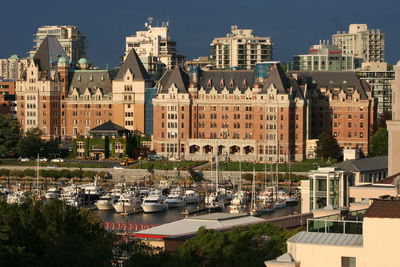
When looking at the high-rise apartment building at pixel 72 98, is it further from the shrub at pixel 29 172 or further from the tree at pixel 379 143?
the tree at pixel 379 143

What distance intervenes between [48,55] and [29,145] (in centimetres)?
1546

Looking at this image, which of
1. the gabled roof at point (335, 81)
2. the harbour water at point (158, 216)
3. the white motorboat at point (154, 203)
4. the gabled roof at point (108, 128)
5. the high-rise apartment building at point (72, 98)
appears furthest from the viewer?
the high-rise apartment building at point (72, 98)

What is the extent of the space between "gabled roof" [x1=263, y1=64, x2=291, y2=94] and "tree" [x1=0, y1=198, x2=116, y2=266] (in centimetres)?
7022

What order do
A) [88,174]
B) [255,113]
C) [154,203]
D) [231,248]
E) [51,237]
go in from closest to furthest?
1. [231,248]
2. [51,237]
3. [154,203]
4. [88,174]
5. [255,113]

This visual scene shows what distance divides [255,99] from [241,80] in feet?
9.74

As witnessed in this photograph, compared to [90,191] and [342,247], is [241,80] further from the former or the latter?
[342,247]

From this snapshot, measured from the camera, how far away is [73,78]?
131500 mm

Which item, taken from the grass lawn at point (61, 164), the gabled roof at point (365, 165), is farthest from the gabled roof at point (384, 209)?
the grass lawn at point (61, 164)

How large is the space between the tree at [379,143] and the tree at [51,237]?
66.0 meters

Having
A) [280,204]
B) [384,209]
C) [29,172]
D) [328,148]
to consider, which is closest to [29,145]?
[29,172]

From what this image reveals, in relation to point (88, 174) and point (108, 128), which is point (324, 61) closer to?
point (108, 128)

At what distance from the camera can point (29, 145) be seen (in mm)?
119375

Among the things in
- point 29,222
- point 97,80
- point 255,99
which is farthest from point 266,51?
point 29,222

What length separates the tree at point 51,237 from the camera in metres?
33.2
